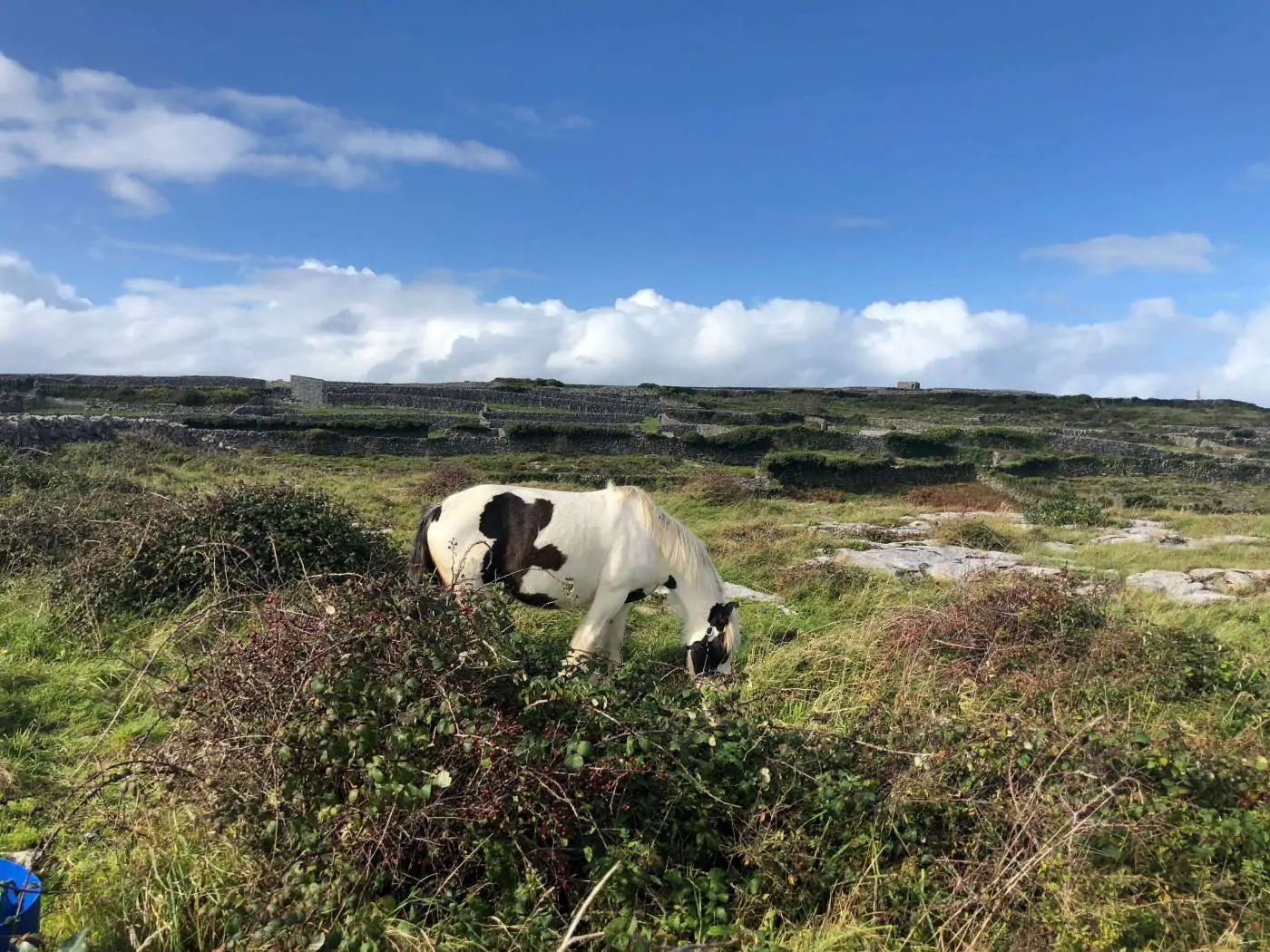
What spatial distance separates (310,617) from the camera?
11.3 feet

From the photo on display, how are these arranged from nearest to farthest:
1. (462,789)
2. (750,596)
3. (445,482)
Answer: (462,789), (750,596), (445,482)

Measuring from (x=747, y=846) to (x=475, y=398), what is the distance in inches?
1672

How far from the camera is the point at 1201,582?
35.2 feet

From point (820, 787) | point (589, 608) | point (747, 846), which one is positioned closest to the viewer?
point (747, 846)

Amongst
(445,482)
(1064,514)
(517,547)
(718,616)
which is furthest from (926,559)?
(445,482)

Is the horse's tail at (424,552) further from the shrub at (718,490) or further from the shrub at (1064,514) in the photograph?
the shrub at (1064,514)

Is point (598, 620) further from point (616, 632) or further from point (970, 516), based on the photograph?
point (970, 516)

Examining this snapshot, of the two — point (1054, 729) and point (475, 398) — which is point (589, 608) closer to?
point (1054, 729)

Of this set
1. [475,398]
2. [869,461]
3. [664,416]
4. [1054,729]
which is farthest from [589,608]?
[475,398]

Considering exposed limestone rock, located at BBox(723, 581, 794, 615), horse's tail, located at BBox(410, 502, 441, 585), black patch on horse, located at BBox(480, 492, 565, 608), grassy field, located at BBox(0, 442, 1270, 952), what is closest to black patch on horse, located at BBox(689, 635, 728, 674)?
grassy field, located at BBox(0, 442, 1270, 952)

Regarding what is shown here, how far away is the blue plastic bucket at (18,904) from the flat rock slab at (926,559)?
938 cm

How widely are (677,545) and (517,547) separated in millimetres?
1285

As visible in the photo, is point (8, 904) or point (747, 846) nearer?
point (8, 904)

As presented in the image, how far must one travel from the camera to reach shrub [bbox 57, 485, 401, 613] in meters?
6.52
